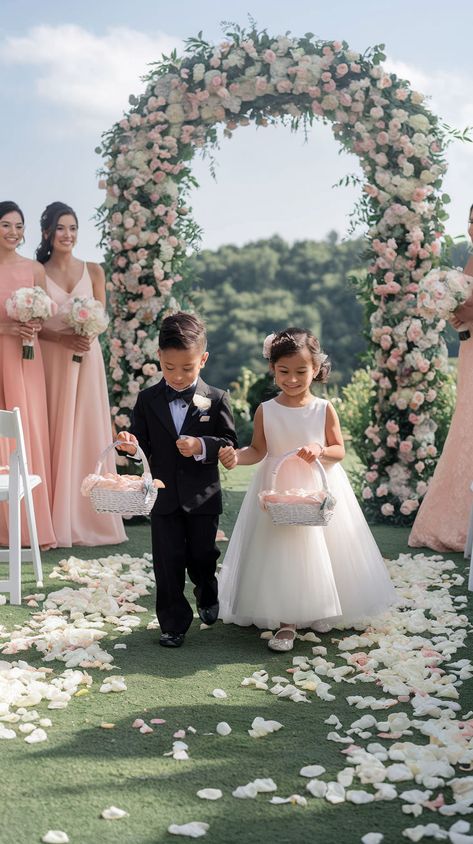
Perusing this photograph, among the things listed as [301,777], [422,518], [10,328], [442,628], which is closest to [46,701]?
[301,777]

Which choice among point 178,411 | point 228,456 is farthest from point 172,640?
point 178,411

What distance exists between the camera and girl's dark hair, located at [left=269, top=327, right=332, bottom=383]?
4484 millimetres

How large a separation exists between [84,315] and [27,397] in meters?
0.71

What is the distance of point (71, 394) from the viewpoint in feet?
23.3

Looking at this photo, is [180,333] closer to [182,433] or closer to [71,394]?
[182,433]

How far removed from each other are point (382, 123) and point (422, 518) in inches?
124

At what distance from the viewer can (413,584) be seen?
237 inches

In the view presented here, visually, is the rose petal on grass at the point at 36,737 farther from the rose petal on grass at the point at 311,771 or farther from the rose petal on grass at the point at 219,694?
the rose petal on grass at the point at 311,771

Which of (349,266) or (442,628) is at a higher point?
(349,266)

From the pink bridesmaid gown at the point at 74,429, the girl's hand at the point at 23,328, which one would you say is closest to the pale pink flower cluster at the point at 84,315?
the pink bridesmaid gown at the point at 74,429

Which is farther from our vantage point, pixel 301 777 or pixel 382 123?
pixel 382 123

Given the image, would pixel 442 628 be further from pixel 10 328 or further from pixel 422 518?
pixel 10 328

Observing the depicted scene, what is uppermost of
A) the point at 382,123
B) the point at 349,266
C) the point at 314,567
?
the point at 349,266

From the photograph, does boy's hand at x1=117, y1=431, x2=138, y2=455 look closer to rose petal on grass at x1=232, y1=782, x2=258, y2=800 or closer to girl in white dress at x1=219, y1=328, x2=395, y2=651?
girl in white dress at x1=219, y1=328, x2=395, y2=651
